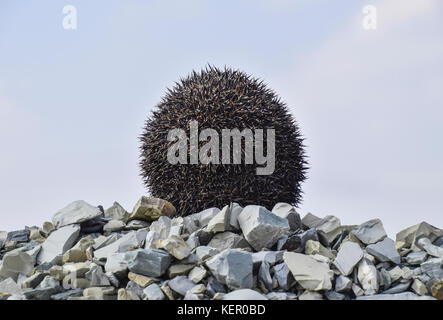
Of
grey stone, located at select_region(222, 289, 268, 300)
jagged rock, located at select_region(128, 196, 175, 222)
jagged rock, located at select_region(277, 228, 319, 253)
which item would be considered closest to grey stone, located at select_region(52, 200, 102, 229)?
jagged rock, located at select_region(128, 196, 175, 222)

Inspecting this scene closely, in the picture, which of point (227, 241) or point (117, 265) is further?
point (227, 241)

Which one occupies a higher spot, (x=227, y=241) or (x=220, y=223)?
(x=220, y=223)

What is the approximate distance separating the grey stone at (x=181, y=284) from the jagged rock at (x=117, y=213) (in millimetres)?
1962

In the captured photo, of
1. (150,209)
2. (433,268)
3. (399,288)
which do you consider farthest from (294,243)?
(150,209)

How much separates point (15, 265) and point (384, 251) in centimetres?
385

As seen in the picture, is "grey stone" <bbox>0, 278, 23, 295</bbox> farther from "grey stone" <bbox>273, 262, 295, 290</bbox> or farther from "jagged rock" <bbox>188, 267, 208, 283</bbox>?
"grey stone" <bbox>273, 262, 295, 290</bbox>

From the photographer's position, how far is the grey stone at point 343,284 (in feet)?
12.4

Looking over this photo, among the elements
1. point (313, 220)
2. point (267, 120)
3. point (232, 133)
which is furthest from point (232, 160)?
point (313, 220)

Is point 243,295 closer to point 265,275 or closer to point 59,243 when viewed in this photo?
point 265,275

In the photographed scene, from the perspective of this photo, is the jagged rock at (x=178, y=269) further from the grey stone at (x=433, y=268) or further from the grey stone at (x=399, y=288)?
the grey stone at (x=433, y=268)

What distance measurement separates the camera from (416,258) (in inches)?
180

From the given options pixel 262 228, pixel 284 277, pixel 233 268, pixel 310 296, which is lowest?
pixel 310 296
